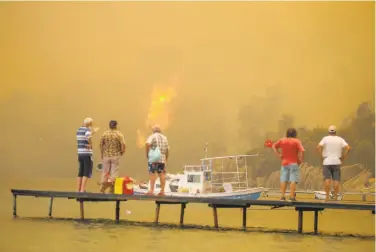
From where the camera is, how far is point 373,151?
31750mm

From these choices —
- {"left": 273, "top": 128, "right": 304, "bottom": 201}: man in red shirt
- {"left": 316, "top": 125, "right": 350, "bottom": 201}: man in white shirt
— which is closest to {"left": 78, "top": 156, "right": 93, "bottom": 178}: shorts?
{"left": 273, "top": 128, "right": 304, "bottom": 201}: man in red shirt

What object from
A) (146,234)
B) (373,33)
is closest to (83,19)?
(373,33)

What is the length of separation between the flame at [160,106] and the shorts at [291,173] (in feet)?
57.0

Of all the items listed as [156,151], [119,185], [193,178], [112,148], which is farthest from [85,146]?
[193,178]

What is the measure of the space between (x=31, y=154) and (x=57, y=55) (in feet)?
13.5

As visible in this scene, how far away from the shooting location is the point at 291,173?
1564 cm

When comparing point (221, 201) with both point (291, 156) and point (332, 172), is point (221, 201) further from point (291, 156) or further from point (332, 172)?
point (332, 172)

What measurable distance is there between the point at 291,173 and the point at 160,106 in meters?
17.6

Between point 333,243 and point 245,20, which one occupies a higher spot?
point 245,20

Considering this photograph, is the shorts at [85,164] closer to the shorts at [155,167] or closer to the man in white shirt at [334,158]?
the shorts at [155,167]

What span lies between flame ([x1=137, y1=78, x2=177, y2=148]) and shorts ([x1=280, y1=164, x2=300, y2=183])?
57.0 ft

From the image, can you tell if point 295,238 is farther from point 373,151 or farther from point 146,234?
point 373,151

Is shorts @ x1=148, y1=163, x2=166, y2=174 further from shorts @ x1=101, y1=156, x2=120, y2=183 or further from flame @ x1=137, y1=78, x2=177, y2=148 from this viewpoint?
flame @ x1=137, y1=78, x2=177, y2=148

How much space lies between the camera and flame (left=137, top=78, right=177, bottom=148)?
3291 cm
